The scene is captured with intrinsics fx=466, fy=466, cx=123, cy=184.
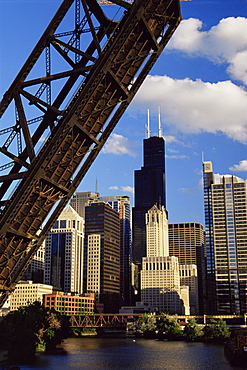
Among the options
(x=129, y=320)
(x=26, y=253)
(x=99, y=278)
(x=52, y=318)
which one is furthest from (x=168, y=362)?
(x=99, y=278)

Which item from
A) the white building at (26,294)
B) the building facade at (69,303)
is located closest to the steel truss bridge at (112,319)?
the building facade at (69,303)

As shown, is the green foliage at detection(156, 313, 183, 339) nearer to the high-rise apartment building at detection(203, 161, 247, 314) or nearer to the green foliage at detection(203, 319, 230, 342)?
the green foliage at detection(203, 319, 230, 342)

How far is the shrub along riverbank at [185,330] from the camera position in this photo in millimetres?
89000

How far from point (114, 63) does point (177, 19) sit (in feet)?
13.2

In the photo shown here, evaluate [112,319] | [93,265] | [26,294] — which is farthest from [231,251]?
[26,294]

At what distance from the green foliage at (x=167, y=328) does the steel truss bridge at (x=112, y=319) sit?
2811 centimetres

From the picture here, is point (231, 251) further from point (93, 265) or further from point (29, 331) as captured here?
point (29, 331)

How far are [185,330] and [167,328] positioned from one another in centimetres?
866

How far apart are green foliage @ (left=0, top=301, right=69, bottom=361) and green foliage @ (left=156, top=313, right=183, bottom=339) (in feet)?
132

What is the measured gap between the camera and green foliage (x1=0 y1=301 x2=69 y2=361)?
39.0 meters

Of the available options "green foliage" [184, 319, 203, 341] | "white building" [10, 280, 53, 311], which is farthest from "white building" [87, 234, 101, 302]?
"green foliage" [184, 319, 203, 341]

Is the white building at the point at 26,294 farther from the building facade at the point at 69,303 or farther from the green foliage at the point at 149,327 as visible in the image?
the green foliage at the point at 149,327

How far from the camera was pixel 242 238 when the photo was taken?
196000mm

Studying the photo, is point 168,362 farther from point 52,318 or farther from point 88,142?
point 88,142
